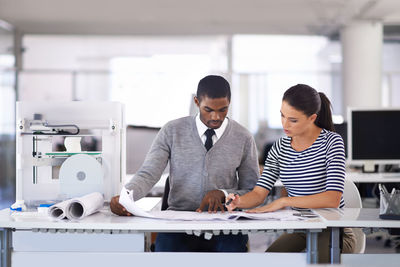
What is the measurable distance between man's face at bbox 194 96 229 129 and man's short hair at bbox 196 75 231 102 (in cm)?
2

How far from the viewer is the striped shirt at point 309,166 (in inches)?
80.7

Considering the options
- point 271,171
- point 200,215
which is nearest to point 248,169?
point 271,171

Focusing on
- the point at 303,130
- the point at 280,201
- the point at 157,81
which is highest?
the point at 157,81

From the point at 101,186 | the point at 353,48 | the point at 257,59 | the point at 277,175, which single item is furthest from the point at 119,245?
the point at 257,59

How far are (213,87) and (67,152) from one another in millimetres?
683

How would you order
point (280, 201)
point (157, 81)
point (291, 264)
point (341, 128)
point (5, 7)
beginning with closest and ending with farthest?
point (291, 264) < point (280, 201) < point (341, 128) < point (5, 7) < point (157, 81)

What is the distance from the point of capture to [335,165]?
2037 millimetres

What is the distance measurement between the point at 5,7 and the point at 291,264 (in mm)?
7195

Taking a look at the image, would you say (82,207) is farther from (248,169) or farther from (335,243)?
(335,243)

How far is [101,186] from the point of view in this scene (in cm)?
214

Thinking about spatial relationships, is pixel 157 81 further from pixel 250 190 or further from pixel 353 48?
pixel 250 190

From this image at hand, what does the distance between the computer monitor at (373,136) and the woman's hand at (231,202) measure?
2.52 meters

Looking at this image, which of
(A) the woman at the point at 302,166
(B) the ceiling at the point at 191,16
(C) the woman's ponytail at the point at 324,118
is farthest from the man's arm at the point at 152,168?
(B) the ceiling at the point at 191,16

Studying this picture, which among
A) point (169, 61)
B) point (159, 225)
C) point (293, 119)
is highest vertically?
point (169, 61)
